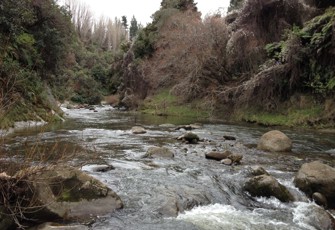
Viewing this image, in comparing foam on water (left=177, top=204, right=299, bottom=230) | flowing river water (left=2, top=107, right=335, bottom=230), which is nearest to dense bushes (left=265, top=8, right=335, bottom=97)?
flowing river water (left=2, top=107, right=335, bottom=230)

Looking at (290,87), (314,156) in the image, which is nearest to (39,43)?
(290,87)

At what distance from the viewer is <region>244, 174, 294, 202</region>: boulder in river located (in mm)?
7336

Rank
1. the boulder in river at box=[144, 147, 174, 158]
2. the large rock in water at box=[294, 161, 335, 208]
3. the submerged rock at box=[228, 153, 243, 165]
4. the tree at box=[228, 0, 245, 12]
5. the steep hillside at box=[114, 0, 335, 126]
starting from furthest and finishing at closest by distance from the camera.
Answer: the tree at box=[228, 0, 245, 12] → the steep hillside at box=[114, 0, 335, 126] → the boulder in river at box=[144, 147, 174, 158] → the submerged rock at box=[228, 153, 243, 165] → the large rock in water at box=[294, 161, 335, 208]

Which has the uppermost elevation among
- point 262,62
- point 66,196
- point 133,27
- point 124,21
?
point 124,21

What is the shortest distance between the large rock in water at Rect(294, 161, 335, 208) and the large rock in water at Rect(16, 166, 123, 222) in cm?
418

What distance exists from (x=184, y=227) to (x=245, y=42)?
19856 millimetres

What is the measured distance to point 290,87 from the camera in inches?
806

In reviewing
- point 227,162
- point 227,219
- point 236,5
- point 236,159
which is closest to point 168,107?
point 236,5

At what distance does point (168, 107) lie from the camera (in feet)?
103

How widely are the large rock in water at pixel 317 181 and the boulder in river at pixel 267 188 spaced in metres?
0.56

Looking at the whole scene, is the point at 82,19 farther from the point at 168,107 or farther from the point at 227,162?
the point at 227,162

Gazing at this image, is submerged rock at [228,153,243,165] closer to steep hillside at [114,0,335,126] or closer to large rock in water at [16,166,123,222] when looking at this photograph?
large rock in water at [16,166,123,222]

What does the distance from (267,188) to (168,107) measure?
79.5 ft

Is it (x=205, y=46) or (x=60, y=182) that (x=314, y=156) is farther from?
(x=205, y=46)
